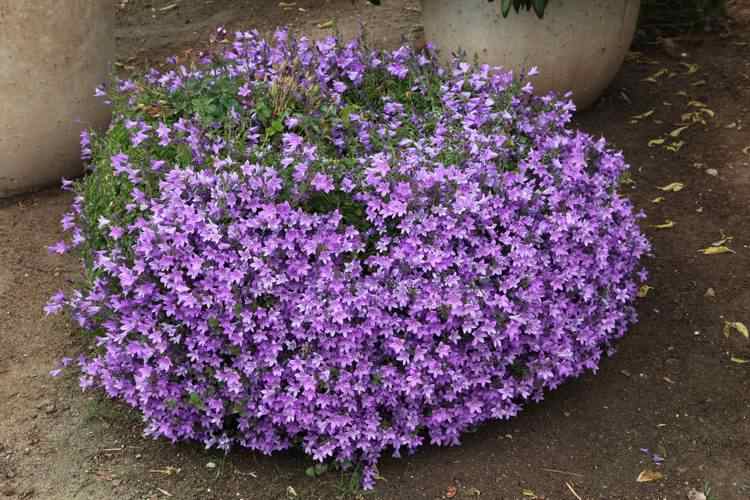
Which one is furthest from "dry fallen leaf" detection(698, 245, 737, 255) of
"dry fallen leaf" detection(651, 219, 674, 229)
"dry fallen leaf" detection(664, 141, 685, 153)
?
Result: "dry fallen leaf" detection(664, 141, 685, 153)

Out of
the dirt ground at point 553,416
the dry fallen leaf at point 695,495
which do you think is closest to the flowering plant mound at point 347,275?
the dirt ground at point 553,416

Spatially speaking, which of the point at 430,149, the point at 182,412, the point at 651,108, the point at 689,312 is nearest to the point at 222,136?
the point at 430,149

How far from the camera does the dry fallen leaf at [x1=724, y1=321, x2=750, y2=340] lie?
3.42 metres

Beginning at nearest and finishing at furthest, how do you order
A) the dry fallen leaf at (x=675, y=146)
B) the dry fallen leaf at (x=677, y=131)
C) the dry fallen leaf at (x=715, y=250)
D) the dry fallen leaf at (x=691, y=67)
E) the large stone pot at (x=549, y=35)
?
the dry fallen leaf at (x=715, y=250)
the large stone pot at (x=549, y=35)
the dry fallen leaf at (x=675, y=146)
the dry fallen leaf at (x=677, y=131)
the dry fallen leaf at (x=691, y=67)

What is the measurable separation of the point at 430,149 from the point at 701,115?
8.60ft

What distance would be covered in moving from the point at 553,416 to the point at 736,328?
2.89ft

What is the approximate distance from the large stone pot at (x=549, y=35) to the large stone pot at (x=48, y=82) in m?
1.70

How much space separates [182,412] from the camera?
2.80 metres

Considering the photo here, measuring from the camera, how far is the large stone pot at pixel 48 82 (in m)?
4.19

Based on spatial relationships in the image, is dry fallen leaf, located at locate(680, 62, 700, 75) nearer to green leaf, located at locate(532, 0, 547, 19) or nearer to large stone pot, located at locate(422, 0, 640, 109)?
large stone pot, located at locate(422, 0, 640, 109)

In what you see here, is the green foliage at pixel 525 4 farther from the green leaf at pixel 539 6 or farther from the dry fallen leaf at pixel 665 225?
the dry fallen leaf at pixel 665 225

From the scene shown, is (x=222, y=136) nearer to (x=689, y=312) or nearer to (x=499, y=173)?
(x=499, y=173)

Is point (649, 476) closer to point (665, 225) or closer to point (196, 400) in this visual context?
point (196, 400)

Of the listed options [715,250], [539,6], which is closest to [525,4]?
[539,6]
